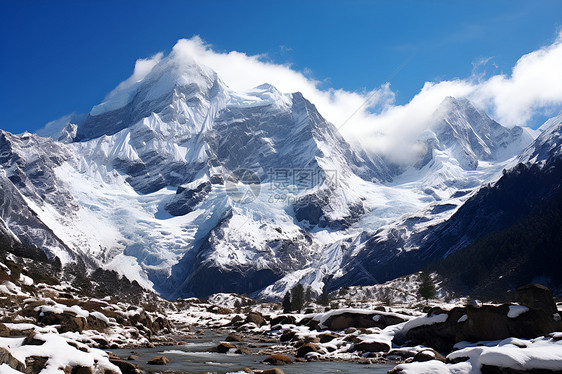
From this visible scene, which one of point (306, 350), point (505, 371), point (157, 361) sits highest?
point (306, 350)

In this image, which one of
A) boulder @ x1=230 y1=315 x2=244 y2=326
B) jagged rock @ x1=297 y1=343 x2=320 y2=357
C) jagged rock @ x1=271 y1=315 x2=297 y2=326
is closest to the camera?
jagged rock @ x1=297 y1=343 x2=320 y2=357

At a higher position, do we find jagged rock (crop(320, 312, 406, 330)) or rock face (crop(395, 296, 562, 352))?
jagged rock (crop(320, 312, 406, 330))

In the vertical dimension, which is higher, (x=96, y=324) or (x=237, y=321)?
(x=237, y=321)

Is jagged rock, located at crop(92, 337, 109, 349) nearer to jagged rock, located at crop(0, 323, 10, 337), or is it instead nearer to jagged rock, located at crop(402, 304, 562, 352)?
jagged rock, located at crop(0, 323, 10, 337)

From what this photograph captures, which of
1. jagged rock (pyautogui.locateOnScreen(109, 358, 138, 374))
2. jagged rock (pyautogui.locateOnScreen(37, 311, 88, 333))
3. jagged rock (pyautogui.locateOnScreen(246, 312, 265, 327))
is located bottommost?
jagged rock (pyautogui.locateOnScreen(109, 358, 138, 374))

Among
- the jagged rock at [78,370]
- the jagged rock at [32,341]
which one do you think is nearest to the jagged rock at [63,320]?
the jagged rock at [32,341]

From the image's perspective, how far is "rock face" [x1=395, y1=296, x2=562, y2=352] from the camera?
4031 cm

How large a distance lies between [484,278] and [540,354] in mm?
157725

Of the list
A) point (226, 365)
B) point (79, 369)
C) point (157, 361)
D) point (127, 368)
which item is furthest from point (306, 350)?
point (79, 369)

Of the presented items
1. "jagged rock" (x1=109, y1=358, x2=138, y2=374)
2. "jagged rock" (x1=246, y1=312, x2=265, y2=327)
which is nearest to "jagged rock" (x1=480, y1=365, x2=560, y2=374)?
"jagged rock" (x1=109, y1=358, x2=138, y2=374)

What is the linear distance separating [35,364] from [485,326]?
35.8m

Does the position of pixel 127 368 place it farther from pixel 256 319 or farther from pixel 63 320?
pixel 256 319

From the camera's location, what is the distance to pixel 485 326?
4225 centimetres

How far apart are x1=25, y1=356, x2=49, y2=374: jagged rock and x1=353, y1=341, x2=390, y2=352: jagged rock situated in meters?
32.6
